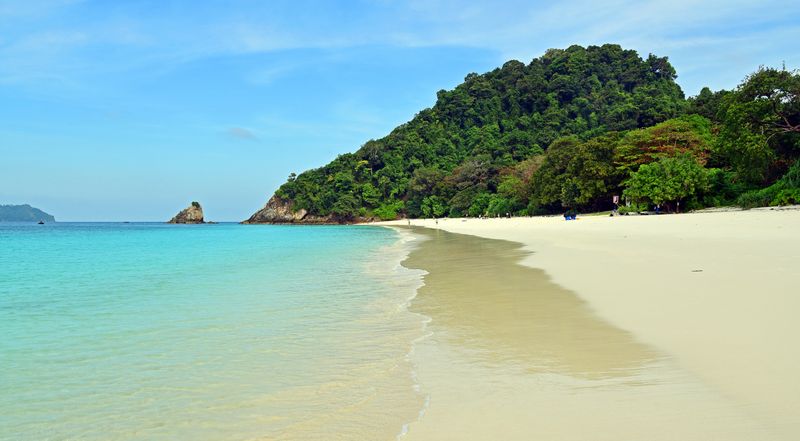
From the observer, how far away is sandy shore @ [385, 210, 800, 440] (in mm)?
3609

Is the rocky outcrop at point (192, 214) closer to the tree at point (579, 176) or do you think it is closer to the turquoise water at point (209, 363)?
the tree at point (579, 176)

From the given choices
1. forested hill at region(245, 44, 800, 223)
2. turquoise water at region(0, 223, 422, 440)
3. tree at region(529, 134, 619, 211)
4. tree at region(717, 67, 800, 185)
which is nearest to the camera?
turquoise water at region(0, 223, 422, 440)

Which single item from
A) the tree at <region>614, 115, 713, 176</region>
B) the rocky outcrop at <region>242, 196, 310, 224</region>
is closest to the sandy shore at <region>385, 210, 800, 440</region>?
the tree at <region>614, 115, 713, 176</region>

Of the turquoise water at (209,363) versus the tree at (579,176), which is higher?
the tree at (579,176)

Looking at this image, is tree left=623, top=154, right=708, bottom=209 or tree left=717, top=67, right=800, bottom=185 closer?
tree left=717, top=67, right=800, bottom=185

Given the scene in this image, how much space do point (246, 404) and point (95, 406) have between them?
56.4 inches

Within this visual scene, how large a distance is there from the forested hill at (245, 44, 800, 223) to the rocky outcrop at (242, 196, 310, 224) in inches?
21.7

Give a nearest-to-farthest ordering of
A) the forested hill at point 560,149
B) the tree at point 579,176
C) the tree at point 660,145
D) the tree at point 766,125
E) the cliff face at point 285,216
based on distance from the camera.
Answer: the tree at point 766,125, the forested hill at point 560,149, the tree at point 660,145, the tree at point 579,176, the cliff face at point 285,216

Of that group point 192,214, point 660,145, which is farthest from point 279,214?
point 660,145

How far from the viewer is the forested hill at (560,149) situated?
40125 mm

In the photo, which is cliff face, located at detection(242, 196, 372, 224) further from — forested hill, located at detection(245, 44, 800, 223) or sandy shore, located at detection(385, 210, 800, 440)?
sandy shore, located at detection(385, 210, 800, 440)

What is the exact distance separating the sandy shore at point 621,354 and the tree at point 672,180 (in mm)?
33535

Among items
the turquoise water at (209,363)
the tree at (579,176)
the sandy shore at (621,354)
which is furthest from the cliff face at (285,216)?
the sandy shore at (621,354)

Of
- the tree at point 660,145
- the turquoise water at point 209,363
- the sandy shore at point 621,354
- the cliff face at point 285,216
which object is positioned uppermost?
the tree at point 660,145
